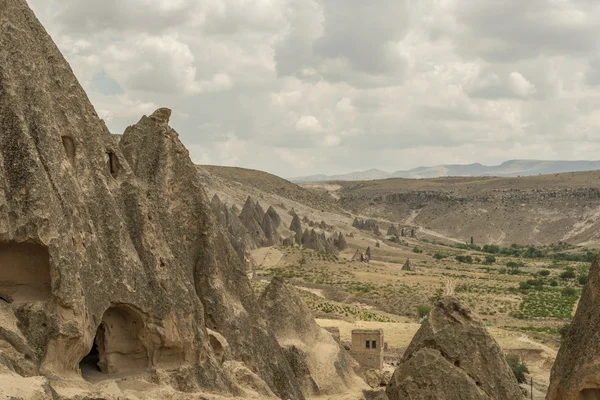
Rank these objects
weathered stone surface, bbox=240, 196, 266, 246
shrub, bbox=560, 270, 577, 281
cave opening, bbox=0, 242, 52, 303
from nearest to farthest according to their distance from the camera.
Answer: cave opening, bbox=0, 242, 52, 303 < weathered stone surface, bbox=240, 196, 266, 246 < shrub, bbox=560, 270, 577, 281

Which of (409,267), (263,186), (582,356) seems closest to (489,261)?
(409,267)

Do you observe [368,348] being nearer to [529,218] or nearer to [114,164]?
[114,164]

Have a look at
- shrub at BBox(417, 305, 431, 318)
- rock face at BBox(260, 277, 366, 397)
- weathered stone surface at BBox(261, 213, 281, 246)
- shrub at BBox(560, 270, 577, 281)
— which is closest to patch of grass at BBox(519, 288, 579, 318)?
shrub at BBox(417, 305, 431, 318)

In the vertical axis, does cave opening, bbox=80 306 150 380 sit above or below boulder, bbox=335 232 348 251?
above

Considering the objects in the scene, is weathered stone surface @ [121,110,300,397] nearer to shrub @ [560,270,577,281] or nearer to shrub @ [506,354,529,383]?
shrub @ [506,354,529,383]

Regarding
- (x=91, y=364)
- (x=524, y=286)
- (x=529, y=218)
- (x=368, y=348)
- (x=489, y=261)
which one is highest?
(x=91, y=364)

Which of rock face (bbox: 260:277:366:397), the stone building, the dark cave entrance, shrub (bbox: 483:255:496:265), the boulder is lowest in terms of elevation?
shrub (bbox: 483:255:496:265)

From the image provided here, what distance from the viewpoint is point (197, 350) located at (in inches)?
655

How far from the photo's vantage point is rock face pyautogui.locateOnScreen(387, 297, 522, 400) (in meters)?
20.0

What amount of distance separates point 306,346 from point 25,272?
11.6 meters

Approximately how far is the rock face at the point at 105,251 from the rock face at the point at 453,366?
317 cm

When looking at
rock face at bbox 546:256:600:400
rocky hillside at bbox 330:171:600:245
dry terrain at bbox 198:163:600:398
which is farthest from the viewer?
rocky hillside at bbox 330:171:600:245

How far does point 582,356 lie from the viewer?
49.7 ft

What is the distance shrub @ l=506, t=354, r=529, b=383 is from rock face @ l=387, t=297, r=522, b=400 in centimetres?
1675
